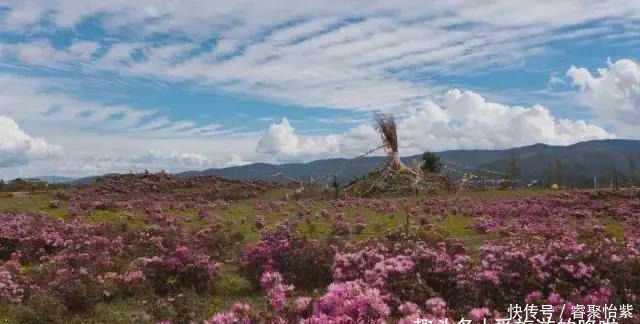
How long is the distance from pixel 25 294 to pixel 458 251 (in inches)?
425

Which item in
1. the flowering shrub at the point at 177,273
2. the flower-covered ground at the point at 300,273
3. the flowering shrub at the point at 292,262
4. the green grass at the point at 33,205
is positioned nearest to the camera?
the flower-covered ground at the point at 300,273

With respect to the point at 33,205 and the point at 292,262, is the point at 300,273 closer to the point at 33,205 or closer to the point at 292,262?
the point at 292,262

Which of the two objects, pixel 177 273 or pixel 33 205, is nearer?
pixel 177 273

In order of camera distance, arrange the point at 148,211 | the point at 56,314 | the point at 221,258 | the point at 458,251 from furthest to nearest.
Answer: the point at 148,211, the point at 221,258, the point at 458,251, the point at 56,314

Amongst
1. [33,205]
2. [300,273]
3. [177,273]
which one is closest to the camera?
[177,273]

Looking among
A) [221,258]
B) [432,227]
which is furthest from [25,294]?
[432,227]

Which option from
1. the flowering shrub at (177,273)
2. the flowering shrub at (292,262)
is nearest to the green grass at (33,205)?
the flowering shrub at (177,273)

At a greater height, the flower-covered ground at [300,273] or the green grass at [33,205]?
the green grass at [33,205]

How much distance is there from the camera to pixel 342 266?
12352 mm

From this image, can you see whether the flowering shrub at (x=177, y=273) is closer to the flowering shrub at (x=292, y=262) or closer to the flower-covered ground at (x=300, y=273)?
the flower-covered ground at (x=300, y=273)

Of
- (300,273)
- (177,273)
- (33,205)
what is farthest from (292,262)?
(33,205)

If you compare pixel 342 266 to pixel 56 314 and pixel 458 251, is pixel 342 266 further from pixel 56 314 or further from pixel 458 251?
pixel 56 314

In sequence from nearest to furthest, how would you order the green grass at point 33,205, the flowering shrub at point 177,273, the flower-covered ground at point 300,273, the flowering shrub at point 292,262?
the flower-covered ground at point 300,273 < the flowering shrub at point 177,273 < the flowering shrub at point 292,262 < the green grass at point 33,205

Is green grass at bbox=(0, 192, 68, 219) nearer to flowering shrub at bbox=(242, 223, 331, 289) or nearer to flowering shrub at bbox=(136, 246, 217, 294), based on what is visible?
flowering shrub at bbox=(136, 246, 217, 294)
